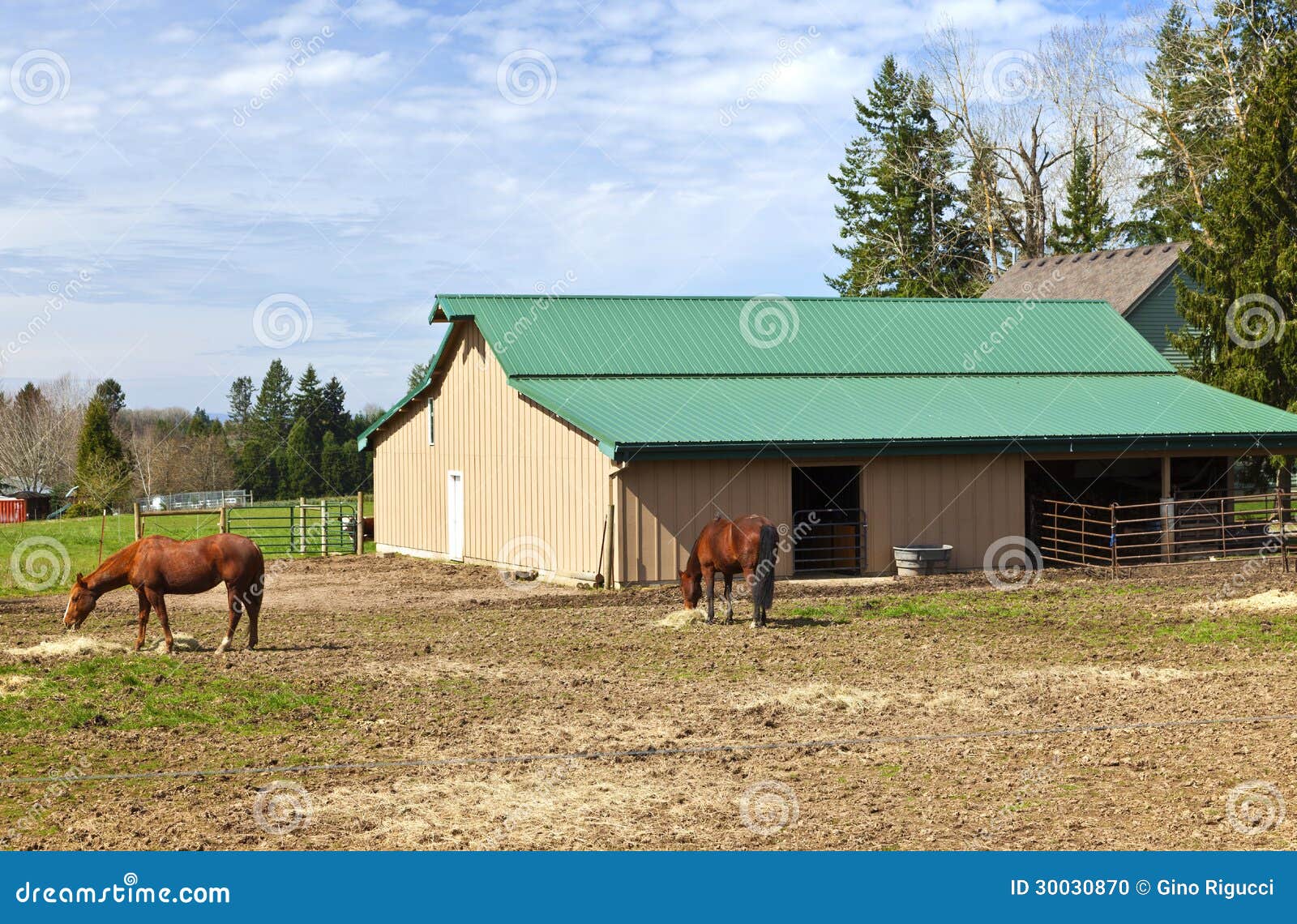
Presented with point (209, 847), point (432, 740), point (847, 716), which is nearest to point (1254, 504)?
point (847, 716)

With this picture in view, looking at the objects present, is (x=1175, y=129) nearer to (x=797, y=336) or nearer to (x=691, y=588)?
(x=797, y=336)

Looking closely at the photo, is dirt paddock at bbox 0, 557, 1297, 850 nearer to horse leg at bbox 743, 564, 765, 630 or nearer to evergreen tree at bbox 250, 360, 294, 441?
horse leg at bbox 743, 564, 765, 630

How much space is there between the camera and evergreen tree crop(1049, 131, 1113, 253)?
173 feet

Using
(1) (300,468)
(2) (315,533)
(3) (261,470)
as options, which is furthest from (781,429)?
(3) (261,470)

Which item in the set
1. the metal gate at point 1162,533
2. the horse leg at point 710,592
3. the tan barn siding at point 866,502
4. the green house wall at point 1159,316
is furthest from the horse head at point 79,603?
the green house wall at point 1159,316

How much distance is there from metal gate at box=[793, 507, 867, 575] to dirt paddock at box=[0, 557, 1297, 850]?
4.97 meters

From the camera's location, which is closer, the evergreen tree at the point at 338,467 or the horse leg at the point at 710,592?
the horse leg at the point at 710,592

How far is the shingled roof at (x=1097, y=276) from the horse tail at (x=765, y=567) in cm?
2256

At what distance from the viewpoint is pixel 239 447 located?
356 feet

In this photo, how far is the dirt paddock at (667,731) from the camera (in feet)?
27.3

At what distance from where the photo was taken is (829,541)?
81.0 feet

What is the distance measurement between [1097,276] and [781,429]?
72.5 feet

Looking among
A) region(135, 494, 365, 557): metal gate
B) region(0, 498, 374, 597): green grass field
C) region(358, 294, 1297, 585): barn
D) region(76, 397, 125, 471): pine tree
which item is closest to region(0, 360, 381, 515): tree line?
region(76, 397, 125, 471): pine tree

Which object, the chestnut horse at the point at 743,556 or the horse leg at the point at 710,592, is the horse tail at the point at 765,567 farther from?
the horse leg at the point at 710,592
